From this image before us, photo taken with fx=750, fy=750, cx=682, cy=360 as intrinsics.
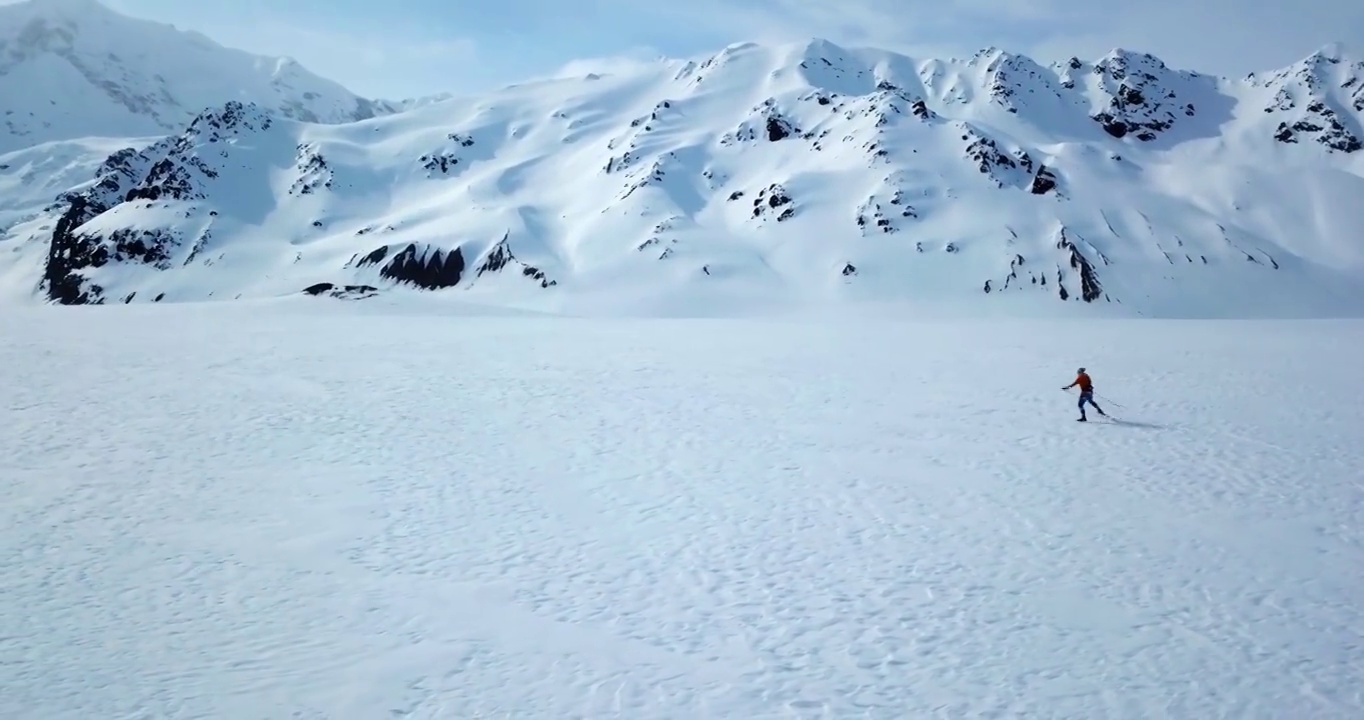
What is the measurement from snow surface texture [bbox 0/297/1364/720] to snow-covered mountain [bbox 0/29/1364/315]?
173 feet

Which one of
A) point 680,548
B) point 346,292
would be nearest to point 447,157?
point 346,292

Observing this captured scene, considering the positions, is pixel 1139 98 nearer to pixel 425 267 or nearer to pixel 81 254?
pixel 425 267

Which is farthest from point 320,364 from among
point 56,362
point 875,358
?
point 875,358

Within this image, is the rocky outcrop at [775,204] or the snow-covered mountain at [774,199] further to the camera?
the rocky outcrop at [775,204]

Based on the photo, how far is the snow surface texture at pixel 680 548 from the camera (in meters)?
9.84

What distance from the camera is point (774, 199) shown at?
119500 mm

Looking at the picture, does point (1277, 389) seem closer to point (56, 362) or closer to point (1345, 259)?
point (56, 362)

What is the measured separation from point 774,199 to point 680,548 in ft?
362

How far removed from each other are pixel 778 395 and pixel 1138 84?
209568mm

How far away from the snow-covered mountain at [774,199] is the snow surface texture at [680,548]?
5288 cm

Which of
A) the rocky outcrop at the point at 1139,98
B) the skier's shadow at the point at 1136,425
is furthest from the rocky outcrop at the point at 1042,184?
the skier's shadow at the point at 1136,425

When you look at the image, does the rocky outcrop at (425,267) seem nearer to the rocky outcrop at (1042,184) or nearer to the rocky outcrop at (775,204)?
the rocky outcrop at (775,204)

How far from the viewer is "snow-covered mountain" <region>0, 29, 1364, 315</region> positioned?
98812mm

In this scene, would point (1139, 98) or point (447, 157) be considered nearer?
point (447, 157)
